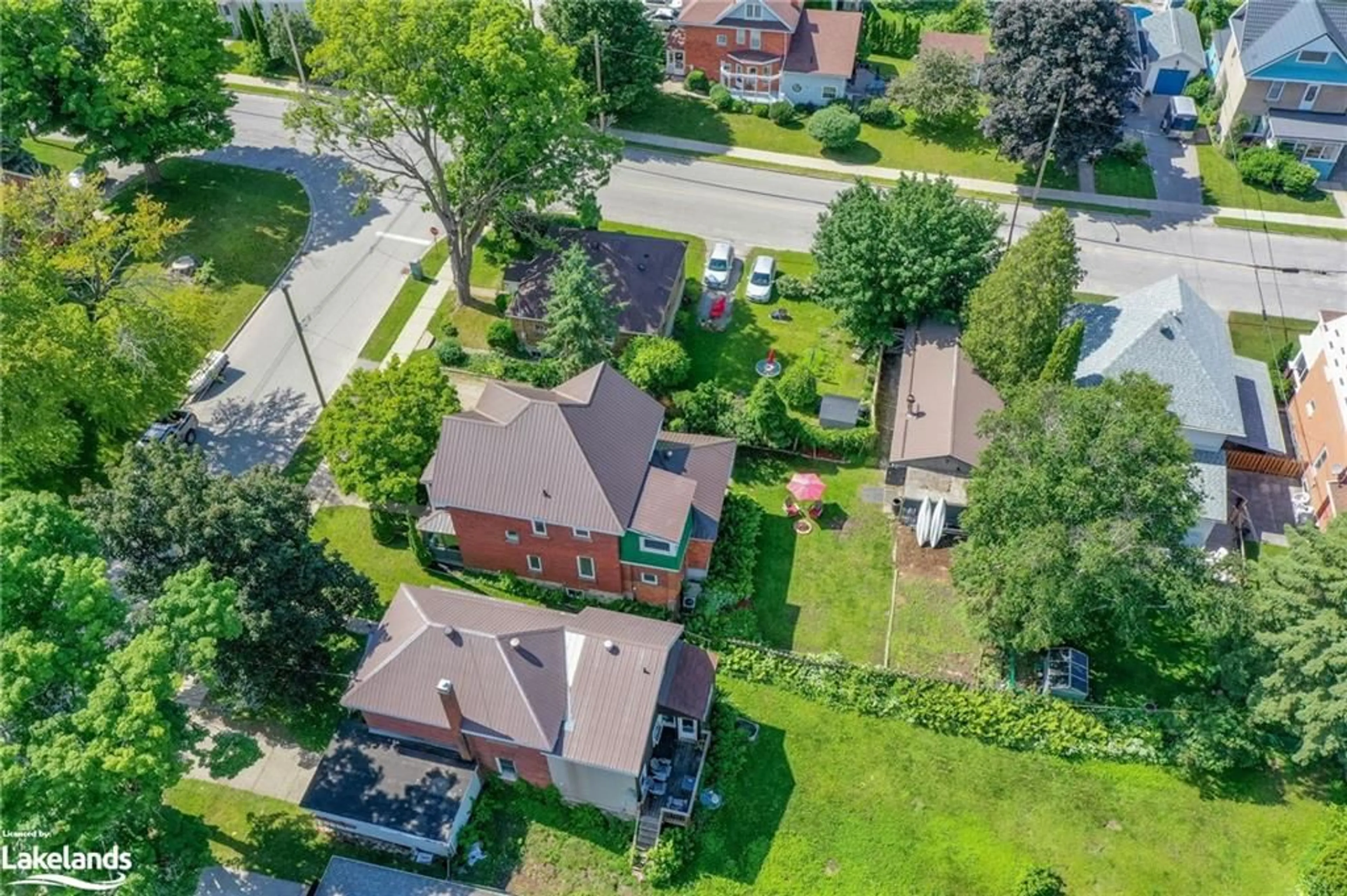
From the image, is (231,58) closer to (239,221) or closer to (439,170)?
(239,221)

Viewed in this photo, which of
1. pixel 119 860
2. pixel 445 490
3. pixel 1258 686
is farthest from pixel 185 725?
pixel 1258 686

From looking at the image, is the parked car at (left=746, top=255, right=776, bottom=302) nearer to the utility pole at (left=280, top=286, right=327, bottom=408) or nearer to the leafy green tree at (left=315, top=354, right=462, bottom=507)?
the leafy green tree at (left=315, top=354, right=462, bottom=507)

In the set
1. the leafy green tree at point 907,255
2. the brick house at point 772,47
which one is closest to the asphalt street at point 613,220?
the brick house at point 772,47

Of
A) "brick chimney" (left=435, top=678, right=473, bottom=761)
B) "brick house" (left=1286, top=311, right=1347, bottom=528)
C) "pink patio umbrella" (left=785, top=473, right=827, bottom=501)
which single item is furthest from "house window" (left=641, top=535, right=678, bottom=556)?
"brick house" (left=1286, top=311, right=1347, bottom=528)

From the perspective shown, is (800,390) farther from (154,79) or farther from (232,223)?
(154,79)

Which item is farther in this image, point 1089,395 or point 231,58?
point 231,58

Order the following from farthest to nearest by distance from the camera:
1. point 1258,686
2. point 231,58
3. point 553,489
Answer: point 231,58, point 553,489, point 1258,686
